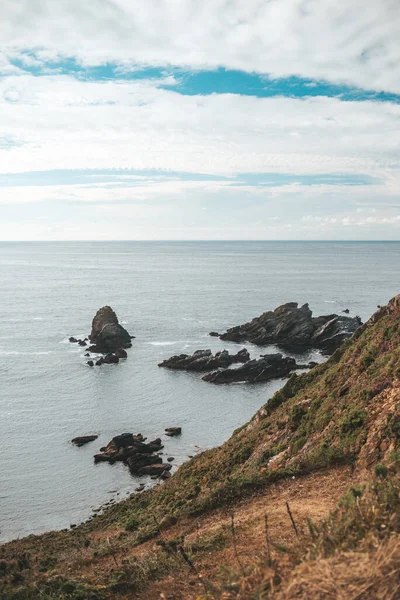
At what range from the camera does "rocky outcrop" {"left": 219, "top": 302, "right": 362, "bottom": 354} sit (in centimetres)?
8975

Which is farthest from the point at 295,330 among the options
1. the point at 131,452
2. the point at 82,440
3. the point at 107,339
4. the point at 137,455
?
the point at 137,455

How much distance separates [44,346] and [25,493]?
163 feet

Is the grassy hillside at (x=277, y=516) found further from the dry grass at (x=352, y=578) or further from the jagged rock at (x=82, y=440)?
the jagged rock at (x=82, y=440)

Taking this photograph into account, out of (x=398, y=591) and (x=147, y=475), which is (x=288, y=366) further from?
(x=398, y=591)

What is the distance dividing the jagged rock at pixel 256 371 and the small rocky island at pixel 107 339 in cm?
1876

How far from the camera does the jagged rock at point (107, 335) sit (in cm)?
8738

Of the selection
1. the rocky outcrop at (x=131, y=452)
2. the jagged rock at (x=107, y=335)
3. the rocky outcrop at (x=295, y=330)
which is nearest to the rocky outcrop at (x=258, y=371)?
the rocky outcrop at (x=295, y=330)

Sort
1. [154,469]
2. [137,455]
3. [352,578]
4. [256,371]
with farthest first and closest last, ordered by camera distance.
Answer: [256,371]
[137,455]
[154,469]
[352,578]

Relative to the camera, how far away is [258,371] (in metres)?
72.3

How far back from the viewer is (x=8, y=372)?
73062 millimetres

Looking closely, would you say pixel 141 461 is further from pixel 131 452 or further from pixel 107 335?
pixel 107 335

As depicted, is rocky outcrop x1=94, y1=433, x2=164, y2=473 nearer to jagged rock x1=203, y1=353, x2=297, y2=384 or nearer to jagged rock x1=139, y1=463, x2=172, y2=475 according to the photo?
jagged rock x1=139, y1=463, x2=172, y2=475

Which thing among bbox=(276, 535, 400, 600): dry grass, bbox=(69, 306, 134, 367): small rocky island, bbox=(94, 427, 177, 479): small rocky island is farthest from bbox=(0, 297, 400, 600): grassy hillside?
bbox=(69, 306, 134, 367): small rocky island

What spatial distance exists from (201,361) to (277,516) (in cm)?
5997
